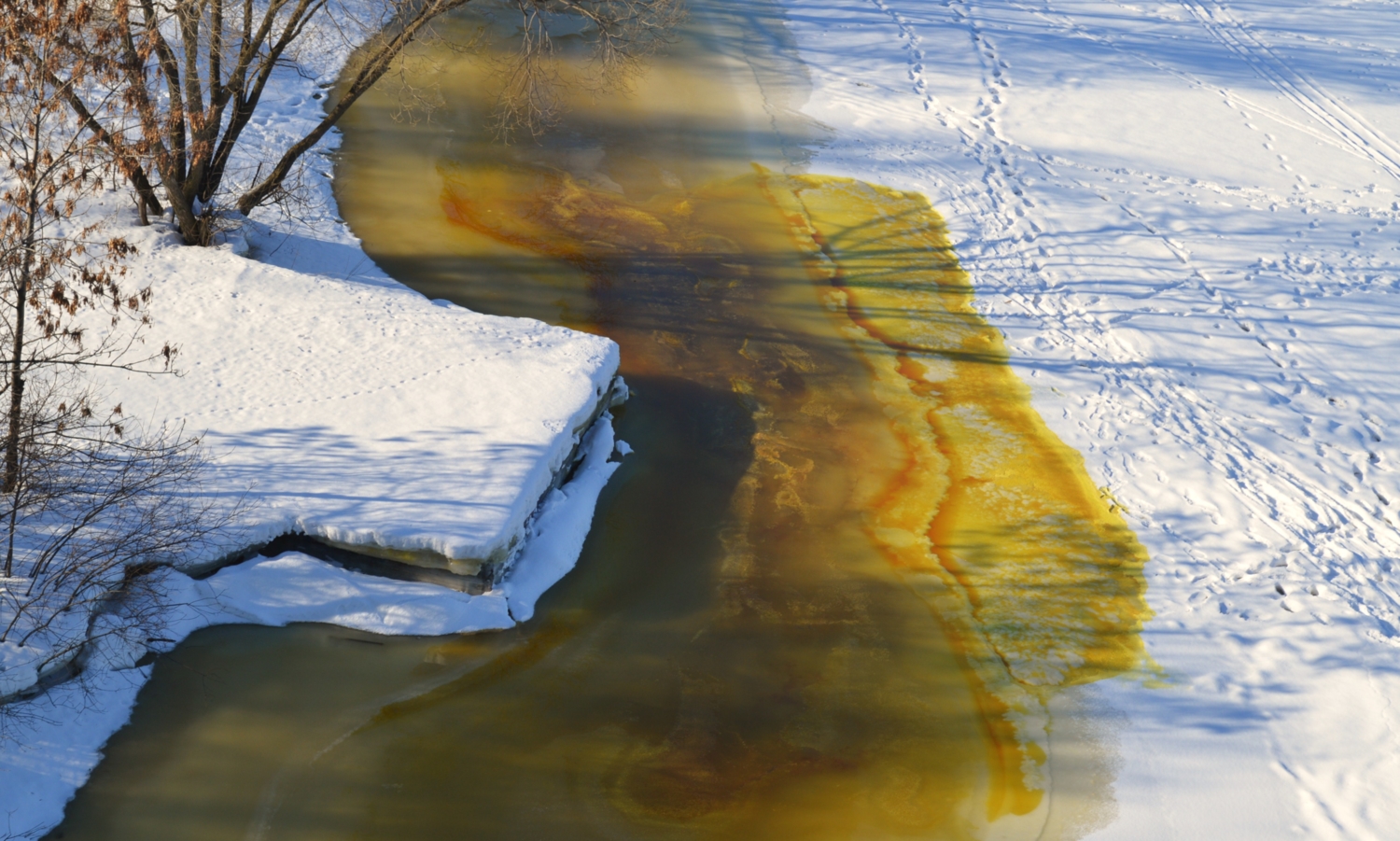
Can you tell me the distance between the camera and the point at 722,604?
779 cm

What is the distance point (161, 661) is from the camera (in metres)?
6.61

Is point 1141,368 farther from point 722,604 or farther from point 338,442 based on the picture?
point 338,442

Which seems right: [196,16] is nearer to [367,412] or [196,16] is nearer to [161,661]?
[367,412]

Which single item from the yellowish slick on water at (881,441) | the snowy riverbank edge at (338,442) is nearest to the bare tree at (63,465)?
the snowy riverbank edge at (338,442)

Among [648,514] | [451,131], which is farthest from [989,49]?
[648,514]

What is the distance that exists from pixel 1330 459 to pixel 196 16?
36.1 feet

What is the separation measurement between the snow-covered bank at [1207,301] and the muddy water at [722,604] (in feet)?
1.98

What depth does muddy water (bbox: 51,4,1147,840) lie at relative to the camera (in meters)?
6.29

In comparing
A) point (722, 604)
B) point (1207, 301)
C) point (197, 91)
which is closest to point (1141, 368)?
point (1207, 301)

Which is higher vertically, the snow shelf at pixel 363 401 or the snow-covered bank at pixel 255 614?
the snow shelf at pixel 363 401

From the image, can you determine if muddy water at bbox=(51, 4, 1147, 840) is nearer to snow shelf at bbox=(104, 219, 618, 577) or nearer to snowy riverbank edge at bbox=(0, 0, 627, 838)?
snowy riverbank edge at bbox=(0, 0, 627, 838)

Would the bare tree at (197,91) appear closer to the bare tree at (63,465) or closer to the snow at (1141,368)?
the bare tree at (63,465)

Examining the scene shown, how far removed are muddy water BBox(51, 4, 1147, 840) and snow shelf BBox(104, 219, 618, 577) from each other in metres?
0.71

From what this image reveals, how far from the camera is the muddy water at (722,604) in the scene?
20.6 ft
